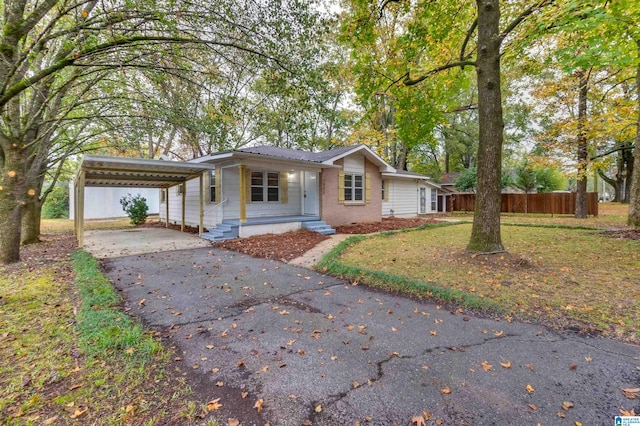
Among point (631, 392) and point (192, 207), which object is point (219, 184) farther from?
point (631, 392)

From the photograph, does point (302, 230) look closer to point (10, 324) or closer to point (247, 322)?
point (247, 322)

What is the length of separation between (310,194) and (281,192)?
1317 mm

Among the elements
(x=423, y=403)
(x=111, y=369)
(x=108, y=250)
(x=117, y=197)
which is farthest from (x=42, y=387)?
(x=117, y=197)

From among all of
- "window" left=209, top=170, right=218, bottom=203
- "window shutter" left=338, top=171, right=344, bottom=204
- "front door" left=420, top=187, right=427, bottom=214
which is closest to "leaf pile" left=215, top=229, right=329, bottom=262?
"window shutter" left=338, top=171, right=344, bottom=204

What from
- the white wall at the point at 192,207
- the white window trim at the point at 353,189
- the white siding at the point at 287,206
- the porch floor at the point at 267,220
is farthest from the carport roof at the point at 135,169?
the white window trim at the point at 353,189

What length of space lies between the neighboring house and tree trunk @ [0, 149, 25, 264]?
4.65m

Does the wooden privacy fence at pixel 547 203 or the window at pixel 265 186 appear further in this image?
the wooden privacy fence at pixel 547 203

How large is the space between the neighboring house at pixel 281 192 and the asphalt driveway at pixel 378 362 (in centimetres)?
608

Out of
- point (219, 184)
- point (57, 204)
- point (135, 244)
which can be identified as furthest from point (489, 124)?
point (57, 204)

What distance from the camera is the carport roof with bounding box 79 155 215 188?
7802mm

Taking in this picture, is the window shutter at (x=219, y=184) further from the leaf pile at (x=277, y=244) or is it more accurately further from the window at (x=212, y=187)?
the leaf pile at (x=277, y=244)

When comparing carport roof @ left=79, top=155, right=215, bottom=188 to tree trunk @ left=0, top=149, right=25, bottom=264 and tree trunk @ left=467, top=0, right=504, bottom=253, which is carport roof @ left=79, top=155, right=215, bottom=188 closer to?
tree trunk @ left=0, top=149, right=25, bottom=264

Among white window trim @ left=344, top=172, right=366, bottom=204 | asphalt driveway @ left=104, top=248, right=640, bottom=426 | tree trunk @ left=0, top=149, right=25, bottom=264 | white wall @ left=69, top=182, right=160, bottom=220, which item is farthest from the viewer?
white wall @ left=69, top=182, right=160, bottom=220

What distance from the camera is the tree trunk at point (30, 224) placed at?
8.76 meters
